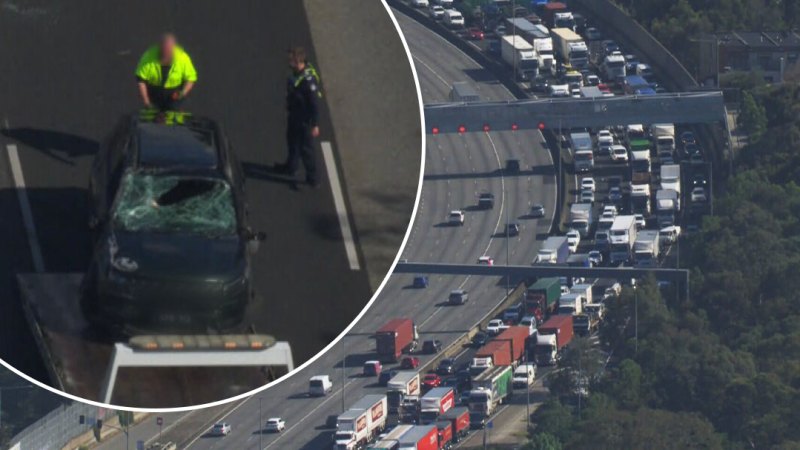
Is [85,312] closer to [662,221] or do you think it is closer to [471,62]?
[662,221]

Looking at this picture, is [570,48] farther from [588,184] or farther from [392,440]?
[392,440]

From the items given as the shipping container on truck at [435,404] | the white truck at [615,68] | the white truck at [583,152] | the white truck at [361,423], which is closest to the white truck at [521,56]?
the white truck at [615,68]

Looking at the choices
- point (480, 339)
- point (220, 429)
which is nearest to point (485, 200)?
point (480, 339)

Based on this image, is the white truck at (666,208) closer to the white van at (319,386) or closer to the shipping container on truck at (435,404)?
the white van at (319,386)

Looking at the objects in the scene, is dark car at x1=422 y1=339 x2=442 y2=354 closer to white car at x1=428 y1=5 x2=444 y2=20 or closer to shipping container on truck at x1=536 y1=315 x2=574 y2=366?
shipping container on truck at x1=536 y1=315 x2=574 y2=366

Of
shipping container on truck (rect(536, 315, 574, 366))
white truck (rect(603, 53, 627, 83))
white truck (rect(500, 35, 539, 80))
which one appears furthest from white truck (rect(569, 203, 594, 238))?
white truck (rect(603, 53, 627, 83))
